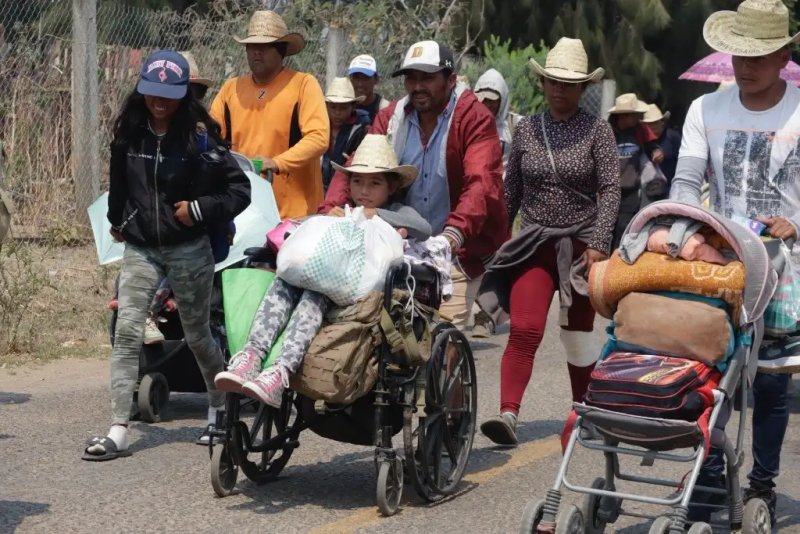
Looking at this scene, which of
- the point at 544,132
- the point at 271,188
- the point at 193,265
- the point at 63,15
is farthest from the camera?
the point at 63,15

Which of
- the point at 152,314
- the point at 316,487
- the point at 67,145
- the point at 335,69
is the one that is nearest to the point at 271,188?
the point at 152,314

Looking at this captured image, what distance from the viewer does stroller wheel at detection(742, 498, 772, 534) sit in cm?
577

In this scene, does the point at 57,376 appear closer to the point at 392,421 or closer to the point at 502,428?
the point at 502,428

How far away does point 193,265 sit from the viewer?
7.38 m

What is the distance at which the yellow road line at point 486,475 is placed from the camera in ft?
20.3

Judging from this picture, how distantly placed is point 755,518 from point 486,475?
1.78 m

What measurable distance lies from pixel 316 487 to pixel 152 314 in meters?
1.79

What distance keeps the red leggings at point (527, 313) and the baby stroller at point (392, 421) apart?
2.87ft

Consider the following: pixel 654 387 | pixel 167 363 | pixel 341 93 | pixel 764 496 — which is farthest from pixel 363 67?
pixel 654 387

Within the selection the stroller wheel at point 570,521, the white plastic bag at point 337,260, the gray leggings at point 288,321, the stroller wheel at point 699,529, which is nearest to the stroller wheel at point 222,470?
the gray leggings at point 288,321

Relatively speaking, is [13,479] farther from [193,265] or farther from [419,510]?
[419,510]

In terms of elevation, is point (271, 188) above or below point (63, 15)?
below

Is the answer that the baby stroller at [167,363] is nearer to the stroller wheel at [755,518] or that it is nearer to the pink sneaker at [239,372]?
the pink sneaker at [239,372]

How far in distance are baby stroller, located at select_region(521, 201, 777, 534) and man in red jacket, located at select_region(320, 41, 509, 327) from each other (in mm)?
1683
